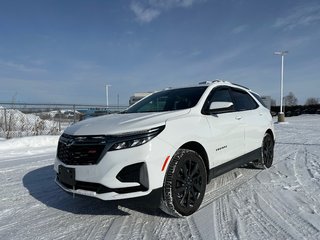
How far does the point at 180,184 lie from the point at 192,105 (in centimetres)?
124

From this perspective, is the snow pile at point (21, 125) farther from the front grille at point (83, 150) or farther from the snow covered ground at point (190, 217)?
the front grille at point (83, 150)

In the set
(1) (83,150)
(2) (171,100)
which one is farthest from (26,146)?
(1) (83,150)

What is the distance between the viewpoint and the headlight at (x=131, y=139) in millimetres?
3127

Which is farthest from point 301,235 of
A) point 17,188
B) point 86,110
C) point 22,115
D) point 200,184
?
point 86,110

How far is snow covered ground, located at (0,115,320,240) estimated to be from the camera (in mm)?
3111

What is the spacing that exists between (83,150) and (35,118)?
10399 millimetres

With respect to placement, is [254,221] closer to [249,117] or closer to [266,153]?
[249,117]

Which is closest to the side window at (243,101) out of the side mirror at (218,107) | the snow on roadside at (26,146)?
the side mirror at (218,107)

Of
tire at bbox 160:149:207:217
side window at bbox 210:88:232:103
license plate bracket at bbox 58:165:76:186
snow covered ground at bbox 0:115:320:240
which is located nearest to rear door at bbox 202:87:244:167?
side window at bbox 210:88:232:103

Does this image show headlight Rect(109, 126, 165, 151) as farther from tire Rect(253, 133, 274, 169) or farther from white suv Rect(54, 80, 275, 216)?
tire Rect(253, 133, 274, 169)

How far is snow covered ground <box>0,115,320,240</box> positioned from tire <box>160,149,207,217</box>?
155mm

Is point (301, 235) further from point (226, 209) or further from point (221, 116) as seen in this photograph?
point (221, 116)

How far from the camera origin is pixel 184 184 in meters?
Result: 3.51

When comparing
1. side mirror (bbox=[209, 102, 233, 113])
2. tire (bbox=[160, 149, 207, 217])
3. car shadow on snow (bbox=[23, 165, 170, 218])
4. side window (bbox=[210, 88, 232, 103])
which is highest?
side window (bbox=[210, 88, 232, 103])
